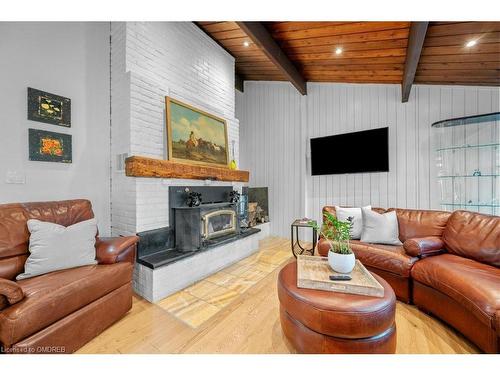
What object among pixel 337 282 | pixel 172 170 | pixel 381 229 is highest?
pixel 172 170

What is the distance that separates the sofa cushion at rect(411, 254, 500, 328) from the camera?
135 cm

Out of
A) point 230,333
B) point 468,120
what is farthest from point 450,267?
point 468,120

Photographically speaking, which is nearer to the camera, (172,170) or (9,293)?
(9,293)

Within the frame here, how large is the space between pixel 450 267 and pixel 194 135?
304 cm

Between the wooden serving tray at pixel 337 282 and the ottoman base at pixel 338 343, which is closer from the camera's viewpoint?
the ottoman base at pixel 338 343

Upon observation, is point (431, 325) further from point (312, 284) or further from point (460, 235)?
point (312, 284)

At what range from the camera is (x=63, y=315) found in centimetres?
139

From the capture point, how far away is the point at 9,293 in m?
1.22

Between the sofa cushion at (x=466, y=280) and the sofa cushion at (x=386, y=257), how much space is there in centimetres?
7

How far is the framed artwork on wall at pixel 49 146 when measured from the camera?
6.84 feet

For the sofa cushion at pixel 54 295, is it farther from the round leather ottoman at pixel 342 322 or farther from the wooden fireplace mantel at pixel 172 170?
the round leather ottoman at pixel 342 322

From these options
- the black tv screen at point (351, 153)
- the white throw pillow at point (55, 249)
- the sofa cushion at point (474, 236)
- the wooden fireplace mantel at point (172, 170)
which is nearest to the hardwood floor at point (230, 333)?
the white throw pillow at point (55, 249)

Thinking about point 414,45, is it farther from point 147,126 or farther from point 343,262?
point 147,126
